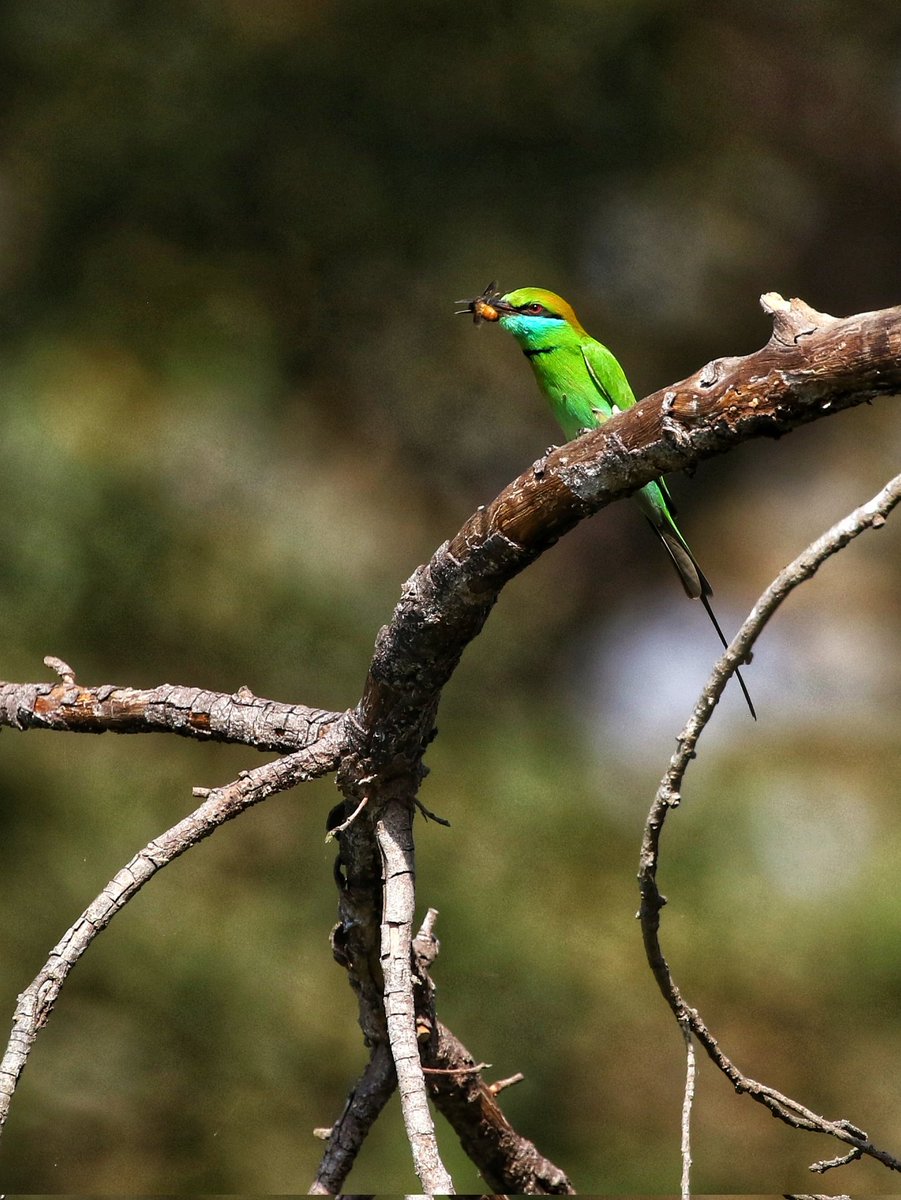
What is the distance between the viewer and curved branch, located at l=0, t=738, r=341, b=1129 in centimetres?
84

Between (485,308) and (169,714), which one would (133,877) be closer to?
(169,714)

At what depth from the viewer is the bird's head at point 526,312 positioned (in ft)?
6.27

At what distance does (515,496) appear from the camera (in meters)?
0.88

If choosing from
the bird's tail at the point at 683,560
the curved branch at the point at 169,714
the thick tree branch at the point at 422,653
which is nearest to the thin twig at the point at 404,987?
the thick tree branch at the point at 422,653

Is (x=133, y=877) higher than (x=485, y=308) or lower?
lower

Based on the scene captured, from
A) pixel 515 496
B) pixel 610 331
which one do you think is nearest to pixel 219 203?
pixel 610 331

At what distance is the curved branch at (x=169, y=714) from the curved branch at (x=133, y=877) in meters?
0.04

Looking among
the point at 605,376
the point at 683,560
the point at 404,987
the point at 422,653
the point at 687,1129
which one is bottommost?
the point at 687,1129

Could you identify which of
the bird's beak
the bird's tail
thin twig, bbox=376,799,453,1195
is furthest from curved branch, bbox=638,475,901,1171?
the bird's beak

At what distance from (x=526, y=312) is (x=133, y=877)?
1237mm

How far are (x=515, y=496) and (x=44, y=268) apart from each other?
338cm

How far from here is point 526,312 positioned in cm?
192

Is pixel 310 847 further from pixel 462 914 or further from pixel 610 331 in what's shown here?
pixel 610 331

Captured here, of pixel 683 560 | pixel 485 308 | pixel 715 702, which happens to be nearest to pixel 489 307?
pixel 485 308
